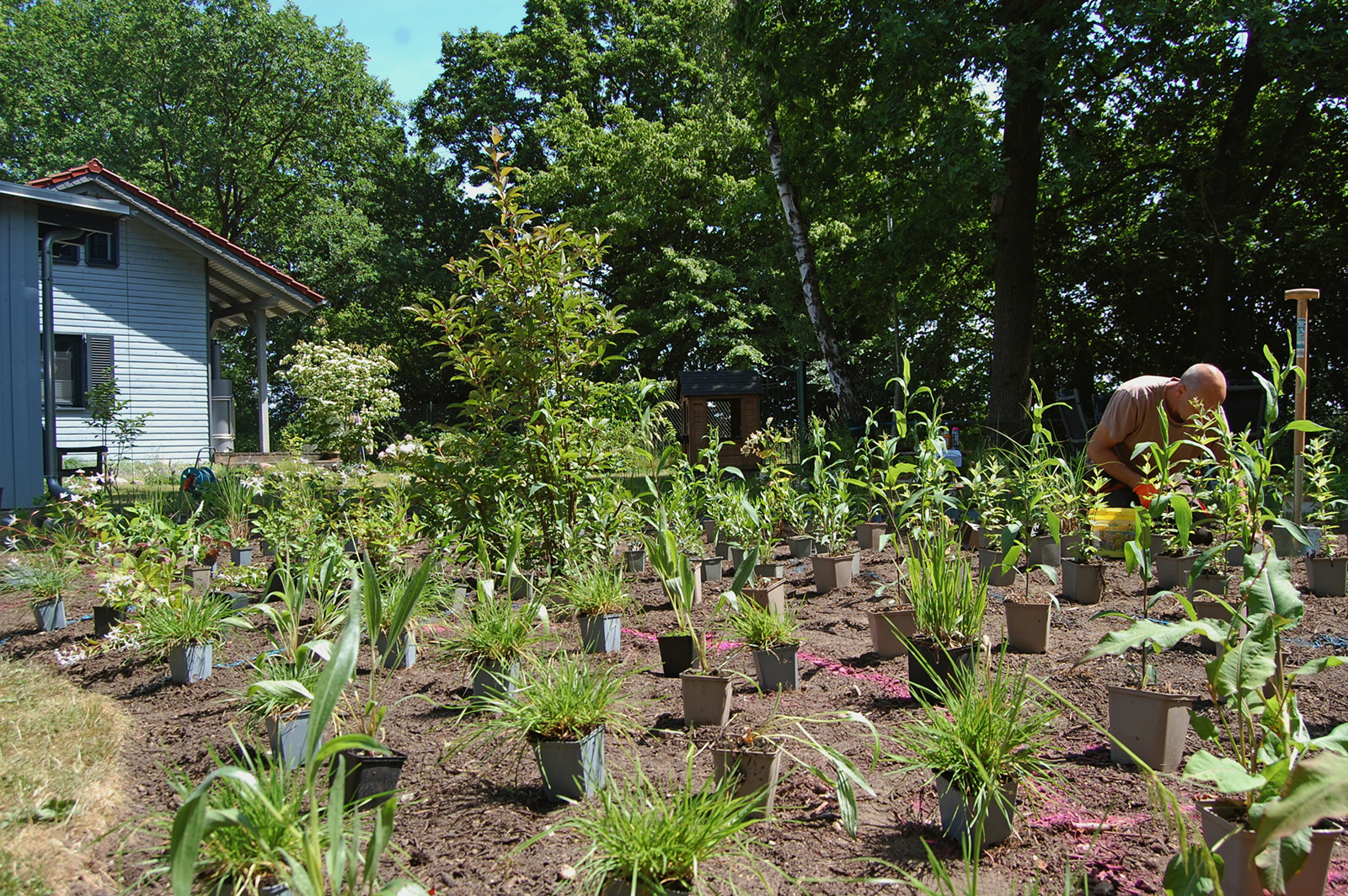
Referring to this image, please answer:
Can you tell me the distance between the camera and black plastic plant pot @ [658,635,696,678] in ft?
9.16

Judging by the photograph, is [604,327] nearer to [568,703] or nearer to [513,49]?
[568,703]

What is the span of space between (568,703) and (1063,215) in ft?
40.2

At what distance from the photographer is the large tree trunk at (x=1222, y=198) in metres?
10.1

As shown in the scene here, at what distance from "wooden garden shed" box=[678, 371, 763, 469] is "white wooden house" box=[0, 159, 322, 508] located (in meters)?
7.30

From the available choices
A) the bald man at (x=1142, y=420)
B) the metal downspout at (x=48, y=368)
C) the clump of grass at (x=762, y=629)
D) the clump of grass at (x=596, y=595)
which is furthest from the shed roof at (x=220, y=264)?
the clump of grass at (x=762, y=629)

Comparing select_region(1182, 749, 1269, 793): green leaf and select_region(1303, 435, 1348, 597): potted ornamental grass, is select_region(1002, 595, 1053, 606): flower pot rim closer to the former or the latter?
select_region(1303, 435, 1348, 597): potted ornamental grass

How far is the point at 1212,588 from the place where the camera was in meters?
3.11

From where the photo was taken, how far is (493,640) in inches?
98.3

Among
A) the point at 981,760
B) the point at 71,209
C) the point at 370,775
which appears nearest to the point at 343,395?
the point at 71,209

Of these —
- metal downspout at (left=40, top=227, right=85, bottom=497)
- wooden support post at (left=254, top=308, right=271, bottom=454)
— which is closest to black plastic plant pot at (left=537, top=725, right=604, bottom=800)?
metal downspout at (left=40, top=227, right=85, bottom=497)

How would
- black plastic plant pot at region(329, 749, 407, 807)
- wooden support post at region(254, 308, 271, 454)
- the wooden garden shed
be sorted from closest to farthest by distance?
1. black plastic plant pot at region(329, 749, 407, 807)
2. the wooden garden shed
3. wooden support post at region(254, 308, 271, 454)

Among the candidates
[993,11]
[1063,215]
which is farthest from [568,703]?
[1063,215]

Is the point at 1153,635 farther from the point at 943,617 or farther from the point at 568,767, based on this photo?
the point at 568,767

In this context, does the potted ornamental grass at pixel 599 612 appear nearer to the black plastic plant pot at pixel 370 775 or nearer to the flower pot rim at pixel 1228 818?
the black plastic plant pot at pixel 370 775
